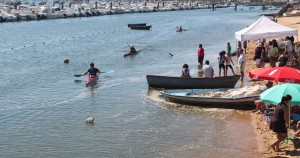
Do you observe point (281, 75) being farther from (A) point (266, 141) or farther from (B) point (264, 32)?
(B) point (264, 32)

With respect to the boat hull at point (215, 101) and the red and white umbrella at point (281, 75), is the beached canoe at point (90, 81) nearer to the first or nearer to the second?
the boat hull at point (215, 101)

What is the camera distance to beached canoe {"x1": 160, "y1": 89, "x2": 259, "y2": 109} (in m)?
20.1

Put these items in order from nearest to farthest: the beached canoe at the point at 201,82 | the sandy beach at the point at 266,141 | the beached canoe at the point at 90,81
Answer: the sandy beach at the point at 266,141
the beached canoe at the point at 201,82
the beached canoe at the point at 90,81

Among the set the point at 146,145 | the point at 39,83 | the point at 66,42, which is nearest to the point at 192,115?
the point at 146,145

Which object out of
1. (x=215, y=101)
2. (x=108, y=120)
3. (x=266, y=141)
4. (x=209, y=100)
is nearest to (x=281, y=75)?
(x=266, y=141)

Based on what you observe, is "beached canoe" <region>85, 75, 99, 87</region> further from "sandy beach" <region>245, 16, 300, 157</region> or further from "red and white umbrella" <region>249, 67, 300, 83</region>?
"red and white umbrella" <region>249, 67, 300, 83</region>

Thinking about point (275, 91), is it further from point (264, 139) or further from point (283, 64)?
point (283, 64)

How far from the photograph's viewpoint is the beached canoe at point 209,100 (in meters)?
20.1

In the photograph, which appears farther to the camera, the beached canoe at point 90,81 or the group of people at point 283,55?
the beached canoe at point 90,81

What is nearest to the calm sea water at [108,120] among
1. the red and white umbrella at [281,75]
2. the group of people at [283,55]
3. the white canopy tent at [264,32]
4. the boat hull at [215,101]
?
the boat hull at [215,101]

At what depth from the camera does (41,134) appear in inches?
725

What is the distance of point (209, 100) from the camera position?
20891 millimetres

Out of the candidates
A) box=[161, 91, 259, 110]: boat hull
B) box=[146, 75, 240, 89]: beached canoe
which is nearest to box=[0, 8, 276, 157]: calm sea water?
box=[161, 91, 259, 110]: boat hull

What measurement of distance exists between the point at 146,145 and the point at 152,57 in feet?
82.0
